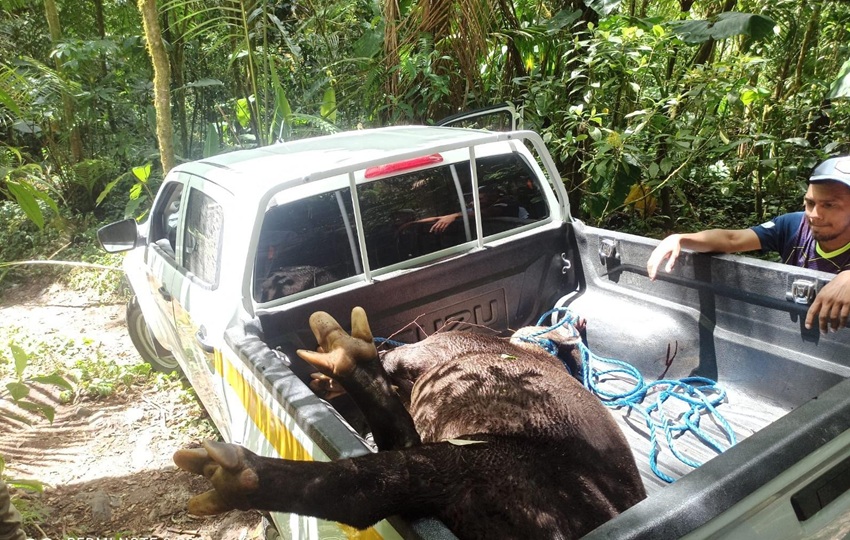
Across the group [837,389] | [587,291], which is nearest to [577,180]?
[587,291]

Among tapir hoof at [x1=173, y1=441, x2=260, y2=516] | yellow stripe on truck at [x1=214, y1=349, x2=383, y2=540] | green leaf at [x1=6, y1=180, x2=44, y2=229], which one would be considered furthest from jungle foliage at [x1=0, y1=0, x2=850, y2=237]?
tapir hoof at [x1=173, y1=441, x2=260, y2=516]

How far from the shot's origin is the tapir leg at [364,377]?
199 centimetres

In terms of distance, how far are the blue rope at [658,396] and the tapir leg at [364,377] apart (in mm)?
965

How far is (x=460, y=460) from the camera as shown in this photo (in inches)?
72.1

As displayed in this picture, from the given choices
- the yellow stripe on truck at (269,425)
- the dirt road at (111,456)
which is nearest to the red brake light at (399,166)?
the yellow stripe on truck at (269,425)

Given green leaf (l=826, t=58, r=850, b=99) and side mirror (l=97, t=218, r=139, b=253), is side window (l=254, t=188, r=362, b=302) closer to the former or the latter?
side mirror (l=97, t=218, r=139, b=253)

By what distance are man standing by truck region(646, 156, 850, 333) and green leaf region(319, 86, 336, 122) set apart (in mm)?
4942

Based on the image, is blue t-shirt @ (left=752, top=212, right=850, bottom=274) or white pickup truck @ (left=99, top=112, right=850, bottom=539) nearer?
white pickup truck @ (left=99, top=112, right=850, bottom=539)

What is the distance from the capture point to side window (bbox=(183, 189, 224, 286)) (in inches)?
109

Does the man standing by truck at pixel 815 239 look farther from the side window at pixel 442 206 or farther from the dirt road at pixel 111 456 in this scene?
the dirt road at pixel 111 456

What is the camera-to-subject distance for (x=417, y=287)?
2963mm

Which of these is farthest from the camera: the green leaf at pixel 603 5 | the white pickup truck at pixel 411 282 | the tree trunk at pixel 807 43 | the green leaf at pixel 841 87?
the tree trunk at pixel 807 43

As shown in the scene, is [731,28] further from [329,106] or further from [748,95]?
[329,106]

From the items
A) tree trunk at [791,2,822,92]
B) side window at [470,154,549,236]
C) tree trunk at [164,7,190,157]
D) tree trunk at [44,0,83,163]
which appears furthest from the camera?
tree trunk at [164,7,190,157]
